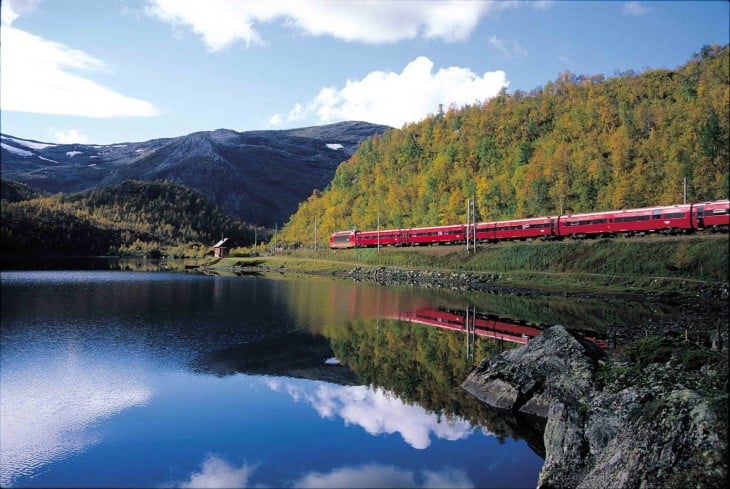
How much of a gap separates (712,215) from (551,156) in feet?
185

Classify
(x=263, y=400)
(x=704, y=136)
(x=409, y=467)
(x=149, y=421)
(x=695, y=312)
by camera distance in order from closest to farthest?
(x=409, y=467)
(x=149, y=421)
(x=263, y=400)
(x=695, y=312)
(x=704, y=136)

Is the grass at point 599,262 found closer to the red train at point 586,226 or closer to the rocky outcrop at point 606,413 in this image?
the red train at point 586,226

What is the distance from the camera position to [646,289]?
48.9 meters

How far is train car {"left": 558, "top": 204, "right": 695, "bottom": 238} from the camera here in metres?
55.2

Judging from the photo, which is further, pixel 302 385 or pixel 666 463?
pixel 302 385

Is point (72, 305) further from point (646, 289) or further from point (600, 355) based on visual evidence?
point (646, 289)

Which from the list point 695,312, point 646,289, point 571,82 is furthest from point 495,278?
point 571,82

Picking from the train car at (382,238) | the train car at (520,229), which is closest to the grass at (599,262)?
the train car at (520,229)

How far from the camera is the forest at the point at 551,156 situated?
267ft

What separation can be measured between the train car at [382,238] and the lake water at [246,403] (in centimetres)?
5354

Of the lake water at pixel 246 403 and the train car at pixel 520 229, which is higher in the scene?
the train car at pixel 520 229

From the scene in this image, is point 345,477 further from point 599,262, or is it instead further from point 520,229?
point 520,229

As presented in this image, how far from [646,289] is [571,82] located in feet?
355

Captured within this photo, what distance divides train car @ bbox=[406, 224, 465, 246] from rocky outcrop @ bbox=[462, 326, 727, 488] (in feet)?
209
